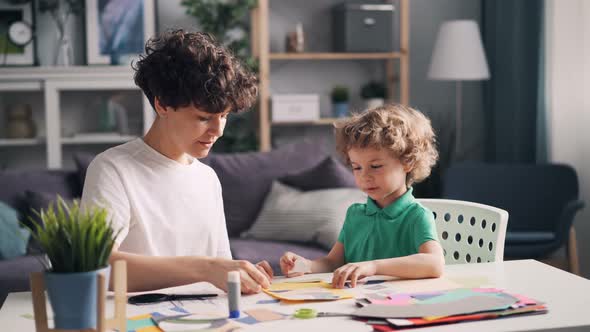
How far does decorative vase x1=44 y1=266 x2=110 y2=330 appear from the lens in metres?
1.16

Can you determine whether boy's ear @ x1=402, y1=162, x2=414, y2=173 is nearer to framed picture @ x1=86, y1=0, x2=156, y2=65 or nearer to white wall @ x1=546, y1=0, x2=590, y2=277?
white wall @ x1=546, y1=0, x2=590, y2=277

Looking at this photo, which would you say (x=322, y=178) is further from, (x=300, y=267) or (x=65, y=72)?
(x=300, y=267)

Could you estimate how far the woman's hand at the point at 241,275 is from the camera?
149 cm

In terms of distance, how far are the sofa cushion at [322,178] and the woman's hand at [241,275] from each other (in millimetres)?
2193

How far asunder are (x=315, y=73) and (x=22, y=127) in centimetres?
183

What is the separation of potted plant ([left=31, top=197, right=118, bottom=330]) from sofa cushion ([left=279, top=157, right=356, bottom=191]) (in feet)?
8.39

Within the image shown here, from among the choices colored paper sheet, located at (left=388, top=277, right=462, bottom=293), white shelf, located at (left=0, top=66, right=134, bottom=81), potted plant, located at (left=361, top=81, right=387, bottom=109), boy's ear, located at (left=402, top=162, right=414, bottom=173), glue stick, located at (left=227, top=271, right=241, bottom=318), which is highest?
white shelf, located at (left=0, top=66, right=134, bottom=81)

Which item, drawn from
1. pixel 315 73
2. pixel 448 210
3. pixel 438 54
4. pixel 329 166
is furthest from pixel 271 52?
pixel 448 210

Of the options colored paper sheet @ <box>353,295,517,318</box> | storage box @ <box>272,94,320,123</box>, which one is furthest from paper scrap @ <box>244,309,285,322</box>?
storage box @ <box>272,94,320,123</box>

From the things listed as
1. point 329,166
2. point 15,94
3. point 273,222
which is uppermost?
point 15,94

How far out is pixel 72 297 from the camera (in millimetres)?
1164

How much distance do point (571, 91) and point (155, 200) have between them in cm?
298

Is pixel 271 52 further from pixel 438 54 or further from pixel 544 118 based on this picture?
pixel 544 118

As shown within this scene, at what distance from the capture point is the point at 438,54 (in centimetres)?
451
